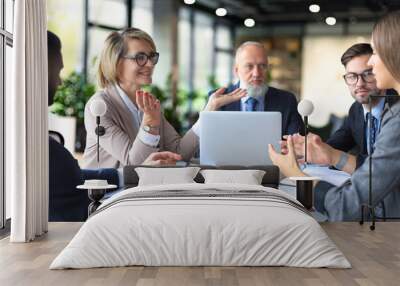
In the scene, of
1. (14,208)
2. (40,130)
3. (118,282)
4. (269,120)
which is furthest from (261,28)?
A: (118,282)

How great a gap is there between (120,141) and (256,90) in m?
1.62

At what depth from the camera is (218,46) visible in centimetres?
847

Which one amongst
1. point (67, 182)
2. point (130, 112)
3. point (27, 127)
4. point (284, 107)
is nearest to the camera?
point (27, 127)

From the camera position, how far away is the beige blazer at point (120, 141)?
7.22m

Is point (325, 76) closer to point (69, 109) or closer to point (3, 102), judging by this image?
point (69, 109)

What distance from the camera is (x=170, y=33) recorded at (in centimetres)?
857

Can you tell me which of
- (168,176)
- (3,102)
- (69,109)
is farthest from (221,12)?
(3,102)

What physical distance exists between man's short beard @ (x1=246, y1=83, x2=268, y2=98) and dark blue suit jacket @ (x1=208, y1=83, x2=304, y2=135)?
6 centimetres

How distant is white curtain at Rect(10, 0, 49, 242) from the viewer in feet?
18.8

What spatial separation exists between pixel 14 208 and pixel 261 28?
3996 millimetres

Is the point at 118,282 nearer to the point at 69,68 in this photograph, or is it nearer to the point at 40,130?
the point at 40,130

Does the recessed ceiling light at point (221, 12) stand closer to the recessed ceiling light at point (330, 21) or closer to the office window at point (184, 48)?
the office window at point (184, 48)

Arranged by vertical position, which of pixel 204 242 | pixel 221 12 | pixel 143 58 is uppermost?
pixel 221 12

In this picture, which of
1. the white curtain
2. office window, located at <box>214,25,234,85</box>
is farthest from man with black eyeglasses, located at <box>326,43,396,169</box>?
the white curtain
